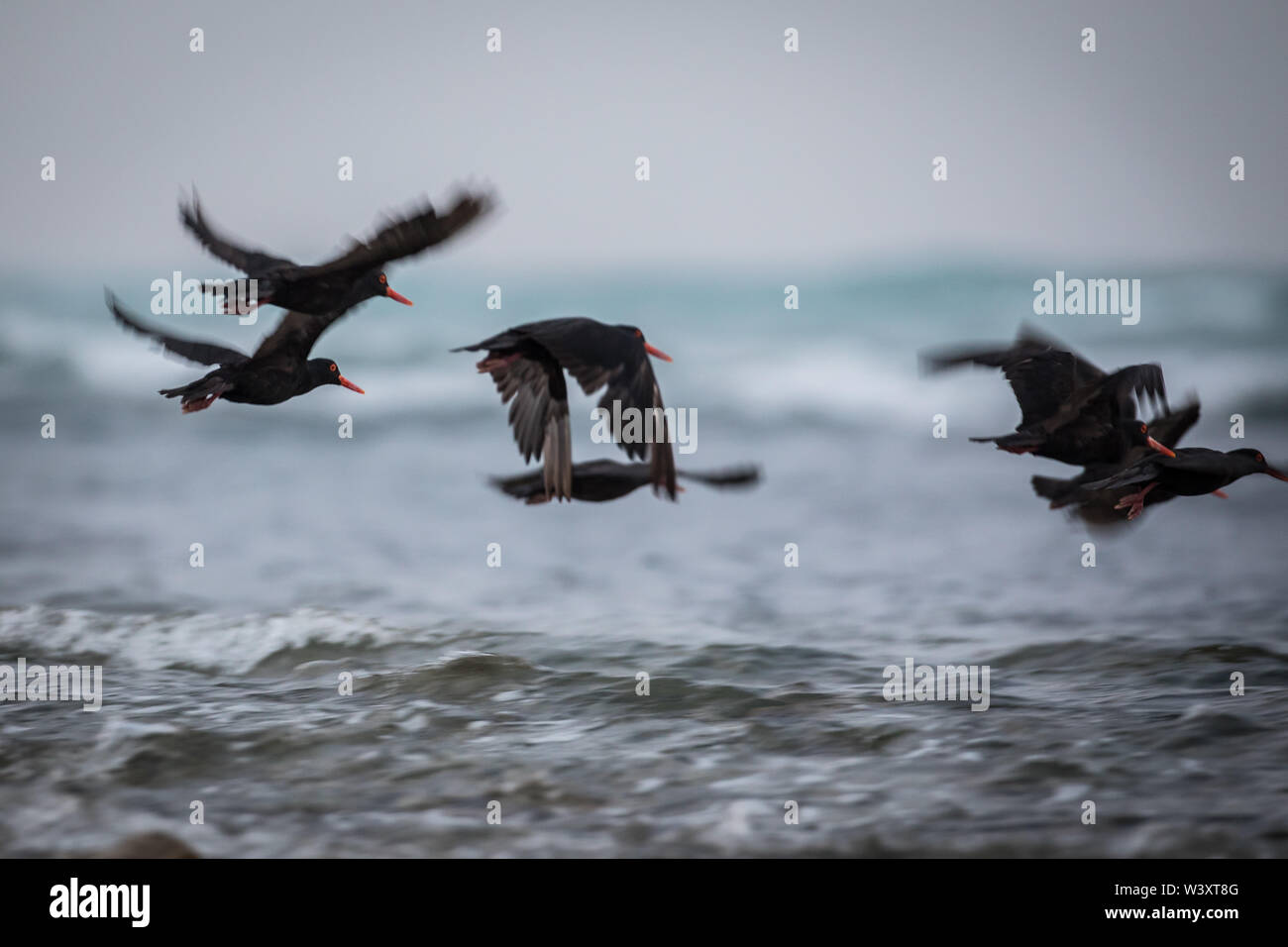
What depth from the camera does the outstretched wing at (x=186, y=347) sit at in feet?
20.4

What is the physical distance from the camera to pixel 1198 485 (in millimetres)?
6391

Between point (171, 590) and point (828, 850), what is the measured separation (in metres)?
7.46

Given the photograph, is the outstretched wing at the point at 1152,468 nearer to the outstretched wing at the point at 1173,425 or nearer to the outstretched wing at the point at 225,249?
the outstretched wing at the point at 1173,425

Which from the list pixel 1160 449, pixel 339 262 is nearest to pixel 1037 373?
pixel 1160 449

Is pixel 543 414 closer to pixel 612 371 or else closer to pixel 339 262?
pixel 612 371

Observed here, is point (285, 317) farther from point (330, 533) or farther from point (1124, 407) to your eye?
point (330, 533)

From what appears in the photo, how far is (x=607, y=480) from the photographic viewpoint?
6613mm

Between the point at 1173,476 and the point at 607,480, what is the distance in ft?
9.13

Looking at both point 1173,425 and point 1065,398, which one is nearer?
point 1065,398

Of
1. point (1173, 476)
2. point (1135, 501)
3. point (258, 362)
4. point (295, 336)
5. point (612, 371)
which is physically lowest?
point (1135, 501)

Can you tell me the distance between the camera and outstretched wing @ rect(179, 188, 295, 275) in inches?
237

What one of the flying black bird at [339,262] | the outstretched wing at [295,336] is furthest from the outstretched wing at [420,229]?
the outstretched wing at [295,336]

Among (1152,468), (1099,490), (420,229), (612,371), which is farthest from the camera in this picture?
(1099,490)

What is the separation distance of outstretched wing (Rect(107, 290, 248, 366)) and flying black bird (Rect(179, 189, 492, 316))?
0.45 meters
